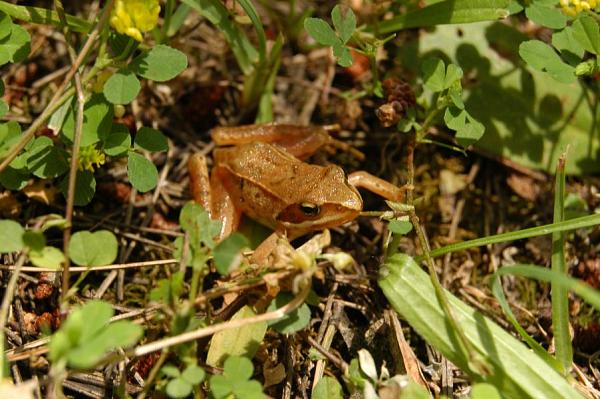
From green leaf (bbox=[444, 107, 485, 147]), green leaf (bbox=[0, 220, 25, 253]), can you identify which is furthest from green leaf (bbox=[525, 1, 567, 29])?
green leaf (bbox=[0, 220, 25, 253])

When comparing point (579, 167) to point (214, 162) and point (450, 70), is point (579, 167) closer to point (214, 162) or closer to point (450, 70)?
point (450, 70)

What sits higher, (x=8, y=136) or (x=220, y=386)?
(x=8, y=136)

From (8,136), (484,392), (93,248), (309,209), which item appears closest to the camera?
(484,392)

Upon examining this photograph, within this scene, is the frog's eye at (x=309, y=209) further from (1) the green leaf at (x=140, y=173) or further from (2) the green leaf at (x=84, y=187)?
(2) the green leaf at (x=84, y=187)

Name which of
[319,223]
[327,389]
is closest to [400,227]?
[319,223]

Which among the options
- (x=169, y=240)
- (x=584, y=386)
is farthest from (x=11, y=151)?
(x=584, y=386)

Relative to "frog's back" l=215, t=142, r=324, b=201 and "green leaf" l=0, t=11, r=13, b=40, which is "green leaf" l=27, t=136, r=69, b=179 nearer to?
"green leaf" l=0, t=11, r=13, b=40

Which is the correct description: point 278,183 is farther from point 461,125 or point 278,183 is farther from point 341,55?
point 461,125
